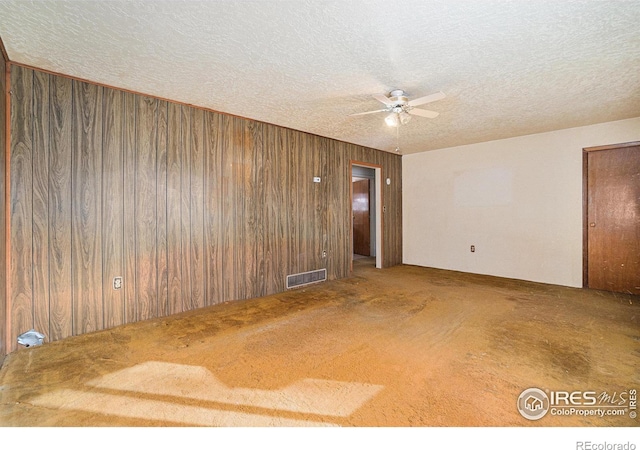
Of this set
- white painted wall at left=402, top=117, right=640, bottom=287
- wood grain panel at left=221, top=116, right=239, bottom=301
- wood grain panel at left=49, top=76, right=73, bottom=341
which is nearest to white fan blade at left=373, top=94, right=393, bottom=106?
wood grain panel at left=221, top=116, right=239, bottom=301

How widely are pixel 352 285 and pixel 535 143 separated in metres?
3.68

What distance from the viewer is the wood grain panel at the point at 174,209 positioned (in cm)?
320

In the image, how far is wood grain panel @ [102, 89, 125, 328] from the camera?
2795 millimetres

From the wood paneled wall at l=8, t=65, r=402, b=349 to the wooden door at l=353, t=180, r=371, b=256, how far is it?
132 inches

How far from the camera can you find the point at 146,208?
3.05m

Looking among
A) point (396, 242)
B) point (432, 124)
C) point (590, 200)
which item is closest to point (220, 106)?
point (432, 124)

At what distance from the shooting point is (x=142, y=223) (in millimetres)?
3027

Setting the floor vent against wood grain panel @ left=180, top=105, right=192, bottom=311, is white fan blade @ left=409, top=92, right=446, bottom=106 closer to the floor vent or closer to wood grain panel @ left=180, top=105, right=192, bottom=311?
wood grain panel @ left=180, top=105, right=192, bottom=311

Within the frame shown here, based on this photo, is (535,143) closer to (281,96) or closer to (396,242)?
(396,242)

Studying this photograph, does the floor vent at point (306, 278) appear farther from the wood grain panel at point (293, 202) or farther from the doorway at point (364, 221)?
the doorway at point (364, 221)

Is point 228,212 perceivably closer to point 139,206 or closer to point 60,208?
point 139,206

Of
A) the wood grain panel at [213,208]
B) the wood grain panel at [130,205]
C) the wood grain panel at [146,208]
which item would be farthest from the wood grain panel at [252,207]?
the wood grain panel at [130,205]

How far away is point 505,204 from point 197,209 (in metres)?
4.91

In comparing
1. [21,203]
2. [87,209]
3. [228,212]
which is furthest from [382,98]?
[21,203]
